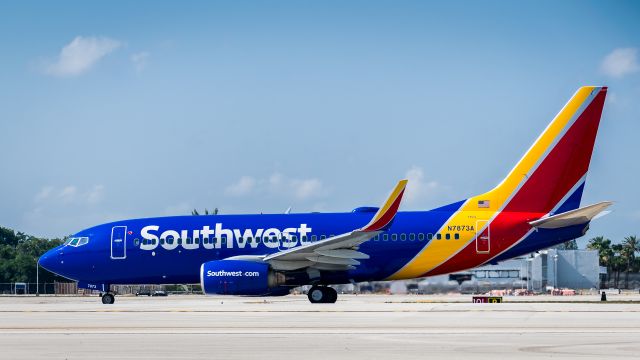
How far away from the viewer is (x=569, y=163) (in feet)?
117

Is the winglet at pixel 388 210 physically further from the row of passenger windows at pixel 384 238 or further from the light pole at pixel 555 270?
the light pole at pixel 555 270

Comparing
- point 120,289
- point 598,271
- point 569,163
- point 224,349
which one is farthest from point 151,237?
point 598,271

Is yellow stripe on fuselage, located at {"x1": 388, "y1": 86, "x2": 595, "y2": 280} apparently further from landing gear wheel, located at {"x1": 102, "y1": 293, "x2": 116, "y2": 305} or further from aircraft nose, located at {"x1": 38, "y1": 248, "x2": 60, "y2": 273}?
aircraft nose, located at {"x1": 38, "y1": 248, "x2": 60, "y2": 273}

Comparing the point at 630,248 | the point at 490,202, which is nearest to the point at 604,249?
the point at 630,248

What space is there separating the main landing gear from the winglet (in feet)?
13.2

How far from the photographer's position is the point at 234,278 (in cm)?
3347

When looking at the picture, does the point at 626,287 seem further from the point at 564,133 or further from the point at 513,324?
the point at 513,324

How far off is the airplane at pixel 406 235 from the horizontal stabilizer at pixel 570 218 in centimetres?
4

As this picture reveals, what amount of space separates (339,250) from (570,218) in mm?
8242

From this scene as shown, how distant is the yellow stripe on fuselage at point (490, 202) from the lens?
35438 millimetres

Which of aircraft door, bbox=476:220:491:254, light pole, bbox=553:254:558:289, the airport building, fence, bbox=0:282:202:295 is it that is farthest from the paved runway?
light pole, bbox=553:254:558:289

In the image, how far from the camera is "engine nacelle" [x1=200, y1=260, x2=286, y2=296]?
110 ft

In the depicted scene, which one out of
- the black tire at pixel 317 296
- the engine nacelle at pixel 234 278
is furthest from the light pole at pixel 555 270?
the engine nacelle at pixel 234 278

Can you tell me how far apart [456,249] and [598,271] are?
144 ft
